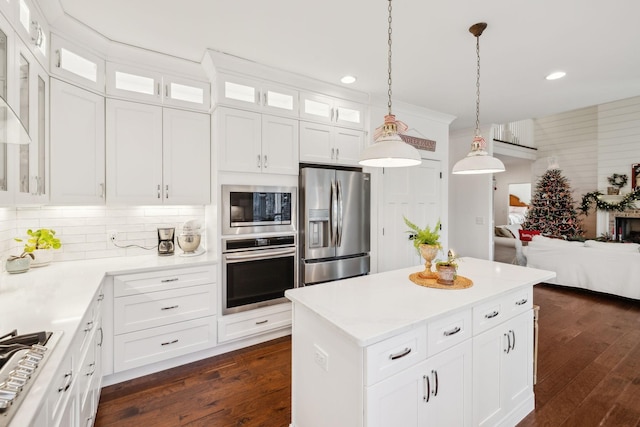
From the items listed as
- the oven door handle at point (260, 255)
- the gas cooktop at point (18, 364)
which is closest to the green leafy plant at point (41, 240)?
the oven door handle at point (260, 255)

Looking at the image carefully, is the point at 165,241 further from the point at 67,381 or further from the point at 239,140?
the point at 67,381

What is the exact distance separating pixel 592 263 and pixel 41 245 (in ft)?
20.8

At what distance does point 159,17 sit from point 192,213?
66.9 inches

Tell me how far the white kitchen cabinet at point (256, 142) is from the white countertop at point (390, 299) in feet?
4.86

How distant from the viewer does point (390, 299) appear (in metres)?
1.60

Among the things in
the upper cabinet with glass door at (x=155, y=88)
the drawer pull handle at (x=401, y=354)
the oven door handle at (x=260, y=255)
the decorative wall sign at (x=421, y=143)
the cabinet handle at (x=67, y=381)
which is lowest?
the cabinet handle at (x=67, y=381)

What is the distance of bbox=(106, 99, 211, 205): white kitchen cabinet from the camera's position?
2.50 m

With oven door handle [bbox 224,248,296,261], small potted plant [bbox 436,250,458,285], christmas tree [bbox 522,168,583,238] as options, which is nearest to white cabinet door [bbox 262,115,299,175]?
oven door handle [bbox 224,248,296,261]

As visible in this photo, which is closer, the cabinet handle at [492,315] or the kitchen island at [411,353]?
the kitchen island at [411,353]

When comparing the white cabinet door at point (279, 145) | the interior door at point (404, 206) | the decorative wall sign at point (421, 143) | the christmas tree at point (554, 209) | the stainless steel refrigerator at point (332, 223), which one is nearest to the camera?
the white cabinet door at point (279, 145)

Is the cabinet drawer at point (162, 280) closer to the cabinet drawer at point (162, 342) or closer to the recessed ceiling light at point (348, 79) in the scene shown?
the cabinet drawer at point (162, 342)

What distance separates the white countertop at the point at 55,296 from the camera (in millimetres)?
927

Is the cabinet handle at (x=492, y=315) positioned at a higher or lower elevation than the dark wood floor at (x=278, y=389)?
higher

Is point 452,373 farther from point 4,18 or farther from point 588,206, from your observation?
point 588,206
